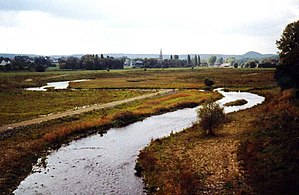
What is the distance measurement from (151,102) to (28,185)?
45.7m

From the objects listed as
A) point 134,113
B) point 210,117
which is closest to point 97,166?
point 210,117

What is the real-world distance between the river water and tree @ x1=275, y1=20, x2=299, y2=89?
24.7 meters

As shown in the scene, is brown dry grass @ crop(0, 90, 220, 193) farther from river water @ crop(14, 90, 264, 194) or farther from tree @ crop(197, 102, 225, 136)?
tree @ crop(197, 102, 225, 136)

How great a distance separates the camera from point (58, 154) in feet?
116

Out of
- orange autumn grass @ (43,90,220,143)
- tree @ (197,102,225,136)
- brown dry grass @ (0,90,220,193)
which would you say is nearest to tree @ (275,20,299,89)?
orange autumn grass @ (43,90,220,143)

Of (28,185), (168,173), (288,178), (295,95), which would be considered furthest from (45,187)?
(295,95)

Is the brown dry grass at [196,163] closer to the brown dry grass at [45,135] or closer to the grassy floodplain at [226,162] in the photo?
the grassy floodplain at [226,162]

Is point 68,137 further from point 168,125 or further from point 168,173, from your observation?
point 168,173

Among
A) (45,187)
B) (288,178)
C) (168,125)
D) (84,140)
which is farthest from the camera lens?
(168,125)

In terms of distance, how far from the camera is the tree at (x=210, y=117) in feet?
129

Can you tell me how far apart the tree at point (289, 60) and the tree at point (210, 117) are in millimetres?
24467

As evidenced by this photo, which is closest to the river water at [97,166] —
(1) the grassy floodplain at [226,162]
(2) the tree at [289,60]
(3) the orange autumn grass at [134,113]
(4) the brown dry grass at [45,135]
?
(4) the brown dry grass at [45,135]

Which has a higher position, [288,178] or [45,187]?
[288,178]

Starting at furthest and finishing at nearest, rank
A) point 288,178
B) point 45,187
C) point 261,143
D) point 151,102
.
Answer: point 151,102, point 261,143, point 45,187, point 288,178
